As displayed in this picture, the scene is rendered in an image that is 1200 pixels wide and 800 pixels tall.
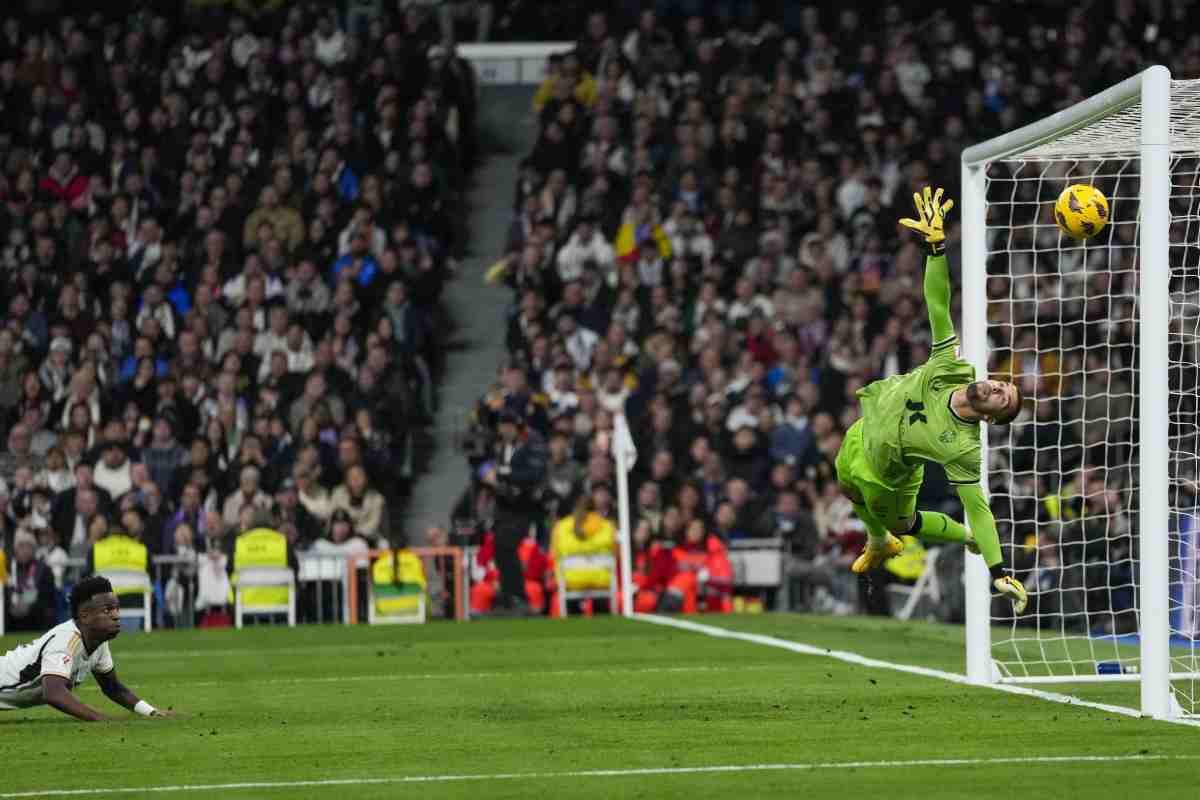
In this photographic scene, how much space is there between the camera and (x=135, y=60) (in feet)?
96.5

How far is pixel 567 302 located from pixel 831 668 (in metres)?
11.3

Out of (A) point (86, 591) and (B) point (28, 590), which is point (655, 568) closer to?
(B) point (28, 590)

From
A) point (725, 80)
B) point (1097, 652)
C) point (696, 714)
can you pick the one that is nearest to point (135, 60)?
point (725, 80)

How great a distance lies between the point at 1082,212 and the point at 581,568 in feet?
39.0

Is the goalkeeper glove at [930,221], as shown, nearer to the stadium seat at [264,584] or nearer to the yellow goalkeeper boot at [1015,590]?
the yellow goalkeeper boot at [1015,590]

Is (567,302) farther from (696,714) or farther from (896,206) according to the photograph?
Answer: (696,714)

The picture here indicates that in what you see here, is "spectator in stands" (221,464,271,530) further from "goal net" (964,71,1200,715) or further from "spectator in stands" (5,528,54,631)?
"goal net" (964,71,1200,715)

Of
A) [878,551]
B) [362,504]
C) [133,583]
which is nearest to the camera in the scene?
[878,551]

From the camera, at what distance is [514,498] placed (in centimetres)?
2319

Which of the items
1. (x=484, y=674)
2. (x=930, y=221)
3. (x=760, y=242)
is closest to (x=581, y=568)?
(x=760, y=242)

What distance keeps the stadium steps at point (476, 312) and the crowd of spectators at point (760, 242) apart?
89 centimetres

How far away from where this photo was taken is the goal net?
1138 cm

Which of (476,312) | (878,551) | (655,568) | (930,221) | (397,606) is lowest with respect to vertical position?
(397,606)

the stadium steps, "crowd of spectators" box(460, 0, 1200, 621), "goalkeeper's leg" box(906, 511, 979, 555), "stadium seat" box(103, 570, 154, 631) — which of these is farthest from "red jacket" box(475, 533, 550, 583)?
"goalkeeper's leg" box(906, 511, 979, 555)
